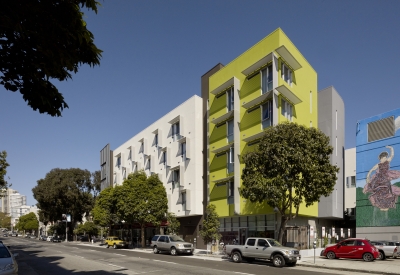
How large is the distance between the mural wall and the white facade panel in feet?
61.6

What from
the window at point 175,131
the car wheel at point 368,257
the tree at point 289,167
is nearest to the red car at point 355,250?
the car wheel at point 368,257

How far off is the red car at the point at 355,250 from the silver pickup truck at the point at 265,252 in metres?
4.95

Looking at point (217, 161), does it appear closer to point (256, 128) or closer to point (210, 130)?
point (210, 130)

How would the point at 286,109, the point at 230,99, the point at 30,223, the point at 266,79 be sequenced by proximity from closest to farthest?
the point at 266,79, the point at 286,109, the point at 230,99, the point at 30,223

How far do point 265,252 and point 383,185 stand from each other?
75.4 ft

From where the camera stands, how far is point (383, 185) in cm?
3816

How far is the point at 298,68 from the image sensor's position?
32.0 meters

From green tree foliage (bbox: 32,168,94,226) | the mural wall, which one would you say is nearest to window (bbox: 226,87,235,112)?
the mural wall

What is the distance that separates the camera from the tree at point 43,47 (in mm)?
7031

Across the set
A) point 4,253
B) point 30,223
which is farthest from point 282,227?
point 30,223

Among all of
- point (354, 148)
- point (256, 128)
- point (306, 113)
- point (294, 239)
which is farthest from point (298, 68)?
point (354, 148)

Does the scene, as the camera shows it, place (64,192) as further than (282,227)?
Yes

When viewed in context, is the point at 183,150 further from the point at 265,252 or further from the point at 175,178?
the point at 265,252

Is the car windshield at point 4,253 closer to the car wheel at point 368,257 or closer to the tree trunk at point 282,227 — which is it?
the tree trunk at point 282,227
